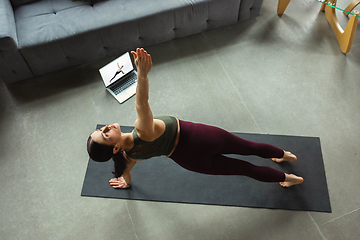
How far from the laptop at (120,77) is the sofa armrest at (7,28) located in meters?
0.76

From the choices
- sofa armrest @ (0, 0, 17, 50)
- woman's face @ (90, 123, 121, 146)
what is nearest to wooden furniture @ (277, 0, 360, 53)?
woman's face @ (90, 123, 121, 146)

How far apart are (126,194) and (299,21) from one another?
259 cm

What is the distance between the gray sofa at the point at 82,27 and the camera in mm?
2441

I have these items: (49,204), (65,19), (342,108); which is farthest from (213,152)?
(65,19)

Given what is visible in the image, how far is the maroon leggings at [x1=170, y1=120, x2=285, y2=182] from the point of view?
5.45 feet

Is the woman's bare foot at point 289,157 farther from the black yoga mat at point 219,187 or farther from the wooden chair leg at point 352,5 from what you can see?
the wooden chair leg at point 352,5

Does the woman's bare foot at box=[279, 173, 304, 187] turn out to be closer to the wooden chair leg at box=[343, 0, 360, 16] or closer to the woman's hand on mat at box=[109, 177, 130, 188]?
the woman's hand on mat at box=[109, 177, 130, 188]

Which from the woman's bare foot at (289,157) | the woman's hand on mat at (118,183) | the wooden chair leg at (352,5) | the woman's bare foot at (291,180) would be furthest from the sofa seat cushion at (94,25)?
the woman's bare foot at (291,180)

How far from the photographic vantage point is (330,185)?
2.13 metres

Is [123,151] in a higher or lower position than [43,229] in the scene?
higher

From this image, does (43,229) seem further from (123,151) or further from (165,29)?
(165,29)

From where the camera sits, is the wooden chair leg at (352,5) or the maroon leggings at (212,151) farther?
the wooden chair leg at (352,5)

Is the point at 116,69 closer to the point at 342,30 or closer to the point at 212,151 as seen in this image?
the point at 212,151

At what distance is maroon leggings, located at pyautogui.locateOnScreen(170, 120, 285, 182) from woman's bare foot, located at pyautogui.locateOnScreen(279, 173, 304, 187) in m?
0.11
